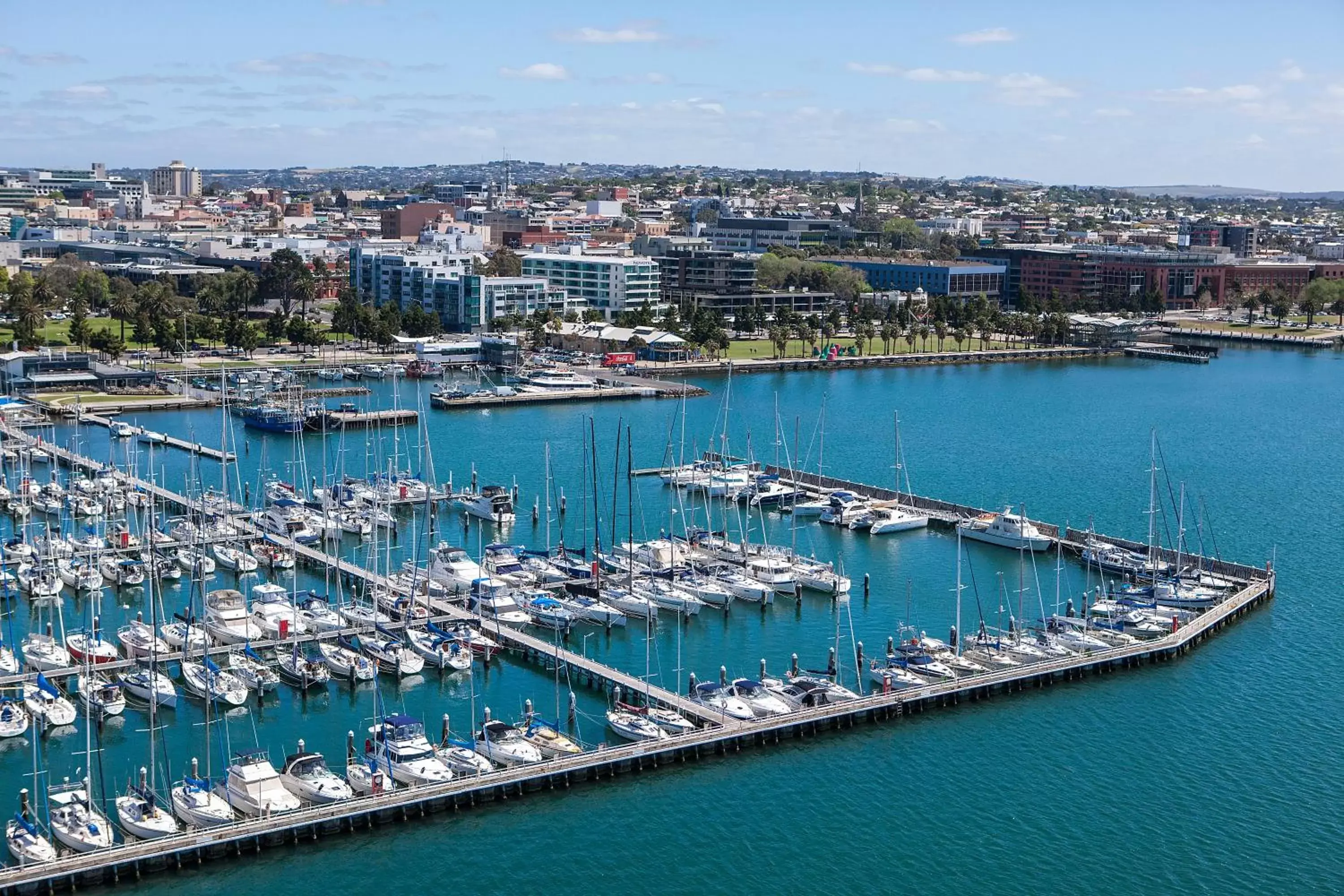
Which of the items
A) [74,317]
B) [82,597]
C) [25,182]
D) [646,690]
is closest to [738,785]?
[646,690]

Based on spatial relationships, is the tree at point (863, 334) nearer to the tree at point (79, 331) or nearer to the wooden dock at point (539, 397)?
the wooden dock at point (539, 397)

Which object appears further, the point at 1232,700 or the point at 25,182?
the point at 25,182

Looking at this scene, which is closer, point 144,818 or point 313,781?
point 144,818

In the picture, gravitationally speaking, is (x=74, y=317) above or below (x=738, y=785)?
above

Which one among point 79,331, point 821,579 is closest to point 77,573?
point 821,579

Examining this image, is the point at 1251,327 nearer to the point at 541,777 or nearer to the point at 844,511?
the point at 844,511

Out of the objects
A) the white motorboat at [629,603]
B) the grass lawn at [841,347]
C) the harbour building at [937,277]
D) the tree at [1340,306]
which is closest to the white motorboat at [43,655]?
the white motorboat at [629,603]

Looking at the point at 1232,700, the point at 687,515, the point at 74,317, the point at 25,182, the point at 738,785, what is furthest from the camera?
the point at 25,182

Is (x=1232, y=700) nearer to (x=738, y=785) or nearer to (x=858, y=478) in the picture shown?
(x=738, y=785)
